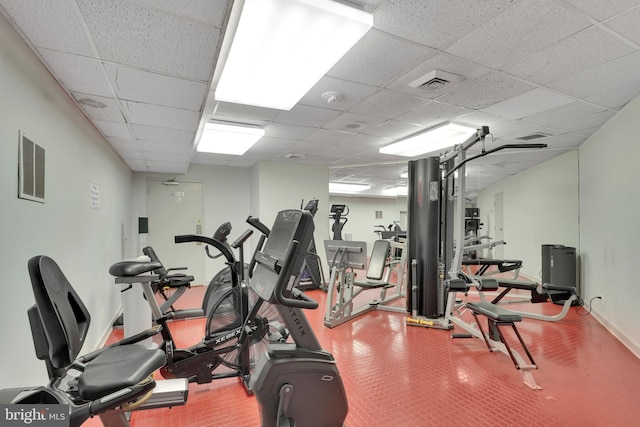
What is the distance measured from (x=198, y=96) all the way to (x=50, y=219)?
52.7 inches

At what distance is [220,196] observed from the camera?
6922 mm

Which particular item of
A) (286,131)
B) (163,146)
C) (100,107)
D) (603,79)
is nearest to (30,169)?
(100,107)

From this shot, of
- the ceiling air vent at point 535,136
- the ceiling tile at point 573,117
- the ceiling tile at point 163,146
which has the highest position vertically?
the ceiling tile at point 573,117

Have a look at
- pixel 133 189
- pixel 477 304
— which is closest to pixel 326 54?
pixel 477 304

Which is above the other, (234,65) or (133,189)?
(234,65)

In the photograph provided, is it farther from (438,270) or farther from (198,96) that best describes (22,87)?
(438,270)

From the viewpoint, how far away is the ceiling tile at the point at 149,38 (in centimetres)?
151

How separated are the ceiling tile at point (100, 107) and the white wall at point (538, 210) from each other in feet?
21.7

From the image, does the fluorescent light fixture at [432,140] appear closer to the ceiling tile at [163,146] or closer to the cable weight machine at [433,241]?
the cable weight machine at [433,241]

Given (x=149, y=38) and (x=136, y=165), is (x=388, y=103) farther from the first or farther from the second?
(x=136, y=165)

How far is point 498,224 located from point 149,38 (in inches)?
369

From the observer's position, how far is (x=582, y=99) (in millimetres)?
3215

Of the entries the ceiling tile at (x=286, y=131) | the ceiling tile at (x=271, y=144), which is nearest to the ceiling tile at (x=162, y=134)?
the ceiling tile at (x=286, y=131)

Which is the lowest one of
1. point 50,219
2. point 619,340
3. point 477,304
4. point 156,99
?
point 619,340
